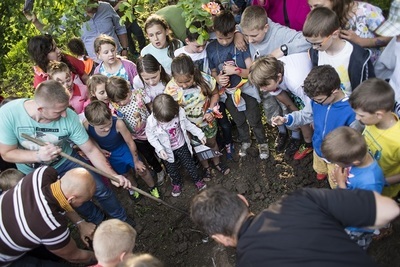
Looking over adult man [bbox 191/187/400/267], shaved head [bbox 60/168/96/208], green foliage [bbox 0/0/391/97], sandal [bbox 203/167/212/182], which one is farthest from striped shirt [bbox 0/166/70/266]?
sandal [bbox 203/167/212/182]

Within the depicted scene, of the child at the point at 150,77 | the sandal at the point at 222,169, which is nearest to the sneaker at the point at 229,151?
the sandal at the point at 222,169

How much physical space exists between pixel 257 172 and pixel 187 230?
1.12 m

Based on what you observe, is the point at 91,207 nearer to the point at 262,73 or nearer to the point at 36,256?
the point at 36,256

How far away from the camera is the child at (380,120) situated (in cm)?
294

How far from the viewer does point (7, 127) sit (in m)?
3.66

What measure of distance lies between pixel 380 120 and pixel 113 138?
2.66 m

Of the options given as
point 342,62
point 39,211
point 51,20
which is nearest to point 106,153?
point 39,211

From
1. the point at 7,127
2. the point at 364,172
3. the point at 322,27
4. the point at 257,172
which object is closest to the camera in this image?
the point at 364,172

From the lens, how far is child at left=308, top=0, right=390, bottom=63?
12.3ft

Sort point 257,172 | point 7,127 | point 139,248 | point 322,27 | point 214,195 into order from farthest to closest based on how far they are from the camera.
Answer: point 257,172
point 139,248
point 7,127
point 322,27
point 214,195

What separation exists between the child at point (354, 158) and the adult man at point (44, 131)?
→ 2034 mm

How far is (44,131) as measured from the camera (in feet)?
12.4

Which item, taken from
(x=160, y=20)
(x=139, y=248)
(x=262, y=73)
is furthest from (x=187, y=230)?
(x=160, y=20)

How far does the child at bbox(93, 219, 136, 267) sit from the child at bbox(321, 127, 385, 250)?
63.9 inches
